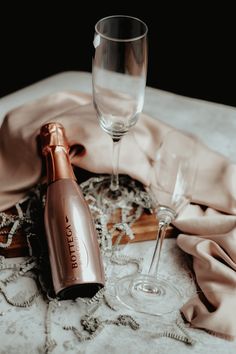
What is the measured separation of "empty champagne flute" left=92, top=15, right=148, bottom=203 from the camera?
83cm

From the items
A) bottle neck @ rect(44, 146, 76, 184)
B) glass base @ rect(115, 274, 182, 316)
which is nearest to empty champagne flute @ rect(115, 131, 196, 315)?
glass base @ rect(115, 274, 182, 316)

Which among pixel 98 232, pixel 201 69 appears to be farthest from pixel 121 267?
pixel 201 69

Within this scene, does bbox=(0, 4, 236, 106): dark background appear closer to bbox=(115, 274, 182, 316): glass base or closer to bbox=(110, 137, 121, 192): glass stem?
bbox=(110, 137, 121, 192): glass stem

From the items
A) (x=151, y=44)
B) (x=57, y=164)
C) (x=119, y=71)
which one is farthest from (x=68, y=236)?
(x=151, y=44)

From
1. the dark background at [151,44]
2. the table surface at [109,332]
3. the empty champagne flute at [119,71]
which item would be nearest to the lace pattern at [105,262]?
the table surface at [109,332]

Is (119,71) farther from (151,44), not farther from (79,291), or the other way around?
(151,44)

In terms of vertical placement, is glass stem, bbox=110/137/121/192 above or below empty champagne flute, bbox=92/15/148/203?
below

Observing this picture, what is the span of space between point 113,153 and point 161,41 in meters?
1.28

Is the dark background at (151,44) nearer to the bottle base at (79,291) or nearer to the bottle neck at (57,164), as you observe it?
the bottle neck at (57,164)

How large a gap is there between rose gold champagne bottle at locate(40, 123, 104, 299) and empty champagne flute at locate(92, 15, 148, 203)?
86 millimetres

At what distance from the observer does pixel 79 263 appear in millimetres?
767

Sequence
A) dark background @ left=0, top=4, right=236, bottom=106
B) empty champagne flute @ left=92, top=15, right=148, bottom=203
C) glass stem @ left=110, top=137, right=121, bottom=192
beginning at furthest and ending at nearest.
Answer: dark background @ left=0, top=4, right=236, bottom=106
glass stem @ left=110, top=137, right=121, bottom=192
empty champagne flute @ left=92, top=15, right=148, bottom=203

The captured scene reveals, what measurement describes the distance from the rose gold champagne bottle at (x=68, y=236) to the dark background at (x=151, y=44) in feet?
4.26

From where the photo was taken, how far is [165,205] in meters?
0.79
